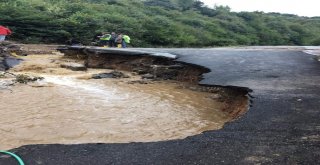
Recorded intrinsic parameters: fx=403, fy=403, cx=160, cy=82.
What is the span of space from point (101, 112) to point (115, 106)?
731mm

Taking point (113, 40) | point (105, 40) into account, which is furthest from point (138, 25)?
point (113, 40)

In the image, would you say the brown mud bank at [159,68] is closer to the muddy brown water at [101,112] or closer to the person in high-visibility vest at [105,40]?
the muddy brown water at [101,112]

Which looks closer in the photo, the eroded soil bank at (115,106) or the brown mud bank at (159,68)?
the eroded soil bank at (115,106)

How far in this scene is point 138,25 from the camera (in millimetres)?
A: 32000

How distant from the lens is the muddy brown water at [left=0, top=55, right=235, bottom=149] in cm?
658

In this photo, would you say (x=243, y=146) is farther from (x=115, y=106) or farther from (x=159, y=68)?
(x=159, y=68)

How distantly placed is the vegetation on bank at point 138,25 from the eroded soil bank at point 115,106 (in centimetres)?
1262

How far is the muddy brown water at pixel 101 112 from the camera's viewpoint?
259 inches

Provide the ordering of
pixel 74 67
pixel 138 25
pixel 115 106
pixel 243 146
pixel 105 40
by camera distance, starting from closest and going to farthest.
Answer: pixel 243 146, pixel 115 106, pixel 74 67, pixel 105 40, pixel 138 25

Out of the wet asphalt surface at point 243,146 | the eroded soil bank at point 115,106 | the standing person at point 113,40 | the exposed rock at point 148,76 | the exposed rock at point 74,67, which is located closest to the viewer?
the wet asphalt surface at point 243,146

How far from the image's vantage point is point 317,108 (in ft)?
20.3

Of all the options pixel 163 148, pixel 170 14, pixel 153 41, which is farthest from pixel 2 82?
pixel 170 14

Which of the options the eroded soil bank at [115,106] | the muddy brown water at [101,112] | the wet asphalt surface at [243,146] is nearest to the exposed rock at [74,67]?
the eroded soil bank at [115,106]

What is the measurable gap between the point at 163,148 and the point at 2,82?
8.07 metres
